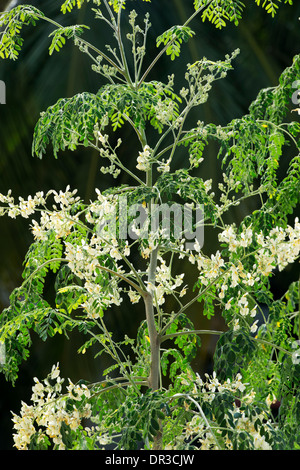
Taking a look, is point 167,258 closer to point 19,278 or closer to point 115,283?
point 19,278

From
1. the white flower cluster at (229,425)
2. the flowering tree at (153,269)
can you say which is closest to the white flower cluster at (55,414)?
the flowering tree at (153,269)

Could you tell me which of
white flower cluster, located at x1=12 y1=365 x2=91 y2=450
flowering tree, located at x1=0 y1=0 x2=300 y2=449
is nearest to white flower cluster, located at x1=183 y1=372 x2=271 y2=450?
flowering tree, located at x1=0 y1=0 x2=300 y2=449

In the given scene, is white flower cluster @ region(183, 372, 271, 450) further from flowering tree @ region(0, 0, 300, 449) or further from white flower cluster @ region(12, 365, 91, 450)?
white flower cluster @ region(12, 365, 91, 450)

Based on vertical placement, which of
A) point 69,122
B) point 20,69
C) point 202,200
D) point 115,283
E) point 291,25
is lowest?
point 115,283

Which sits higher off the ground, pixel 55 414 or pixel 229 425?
pixel 55 414

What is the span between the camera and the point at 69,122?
175cm

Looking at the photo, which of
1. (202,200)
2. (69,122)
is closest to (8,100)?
(69,122)

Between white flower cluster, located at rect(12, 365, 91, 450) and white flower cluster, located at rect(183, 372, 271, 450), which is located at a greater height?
white flower cluster, located at rect(12, 365, 91, 450)

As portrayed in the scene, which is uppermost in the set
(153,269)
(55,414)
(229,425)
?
(153,269)

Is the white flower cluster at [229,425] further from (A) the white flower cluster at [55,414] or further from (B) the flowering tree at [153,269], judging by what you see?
(A) the white flower cluster at [55,414]
